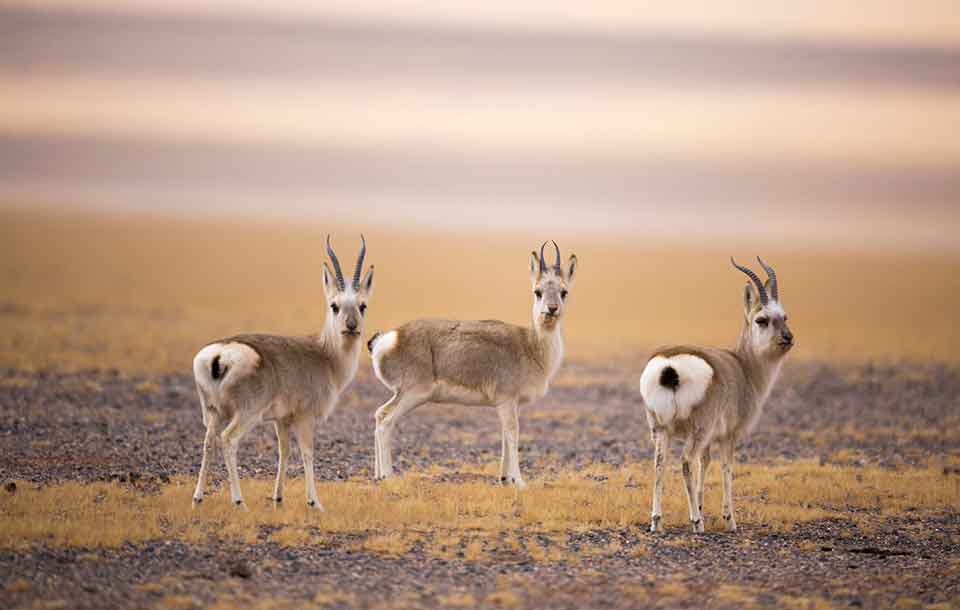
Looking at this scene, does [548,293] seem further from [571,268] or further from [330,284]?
[330,284]

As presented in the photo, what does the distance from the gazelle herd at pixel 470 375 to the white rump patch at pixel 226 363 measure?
0.04 feet

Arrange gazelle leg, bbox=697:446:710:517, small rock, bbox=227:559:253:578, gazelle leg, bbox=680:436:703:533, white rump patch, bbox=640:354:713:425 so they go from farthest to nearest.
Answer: gazelle leg, bbox=697:446:710:517 < gazelle leg, bbox=680:436:703:533 < white rump patch, bbox=640:354:713:425 < small rock, bbox=227:559:253:578

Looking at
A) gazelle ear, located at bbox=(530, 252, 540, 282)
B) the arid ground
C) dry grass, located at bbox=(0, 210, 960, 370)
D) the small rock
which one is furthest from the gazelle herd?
dry grass, located at bbox=(0, 210, 960, 370)

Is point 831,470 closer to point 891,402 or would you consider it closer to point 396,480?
point 396,480

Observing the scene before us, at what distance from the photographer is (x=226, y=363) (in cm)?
1427

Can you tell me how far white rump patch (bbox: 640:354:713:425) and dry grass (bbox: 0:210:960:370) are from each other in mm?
20817

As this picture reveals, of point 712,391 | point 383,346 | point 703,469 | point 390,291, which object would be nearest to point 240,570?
point 383,346

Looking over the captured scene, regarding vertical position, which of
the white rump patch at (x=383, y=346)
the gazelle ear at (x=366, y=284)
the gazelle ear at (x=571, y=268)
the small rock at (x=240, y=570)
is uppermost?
the gazelle ear at (x=571, y=268)

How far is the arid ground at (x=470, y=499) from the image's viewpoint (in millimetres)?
12211

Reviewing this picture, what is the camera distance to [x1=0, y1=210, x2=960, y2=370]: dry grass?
44.5 metres

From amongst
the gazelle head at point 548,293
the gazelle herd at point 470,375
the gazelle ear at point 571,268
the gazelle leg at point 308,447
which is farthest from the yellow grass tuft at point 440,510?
the gazelle ear at point 571,268

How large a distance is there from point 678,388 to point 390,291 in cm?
6485

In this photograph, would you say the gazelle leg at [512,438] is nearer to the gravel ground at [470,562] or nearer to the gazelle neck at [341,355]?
the gravel ground at [470,562]

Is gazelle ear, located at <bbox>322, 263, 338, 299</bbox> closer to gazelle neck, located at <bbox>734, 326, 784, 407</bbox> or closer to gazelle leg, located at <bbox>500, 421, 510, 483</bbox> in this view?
gazelle leg, located at <bbox>500, 421, 510, 483</bbox>
